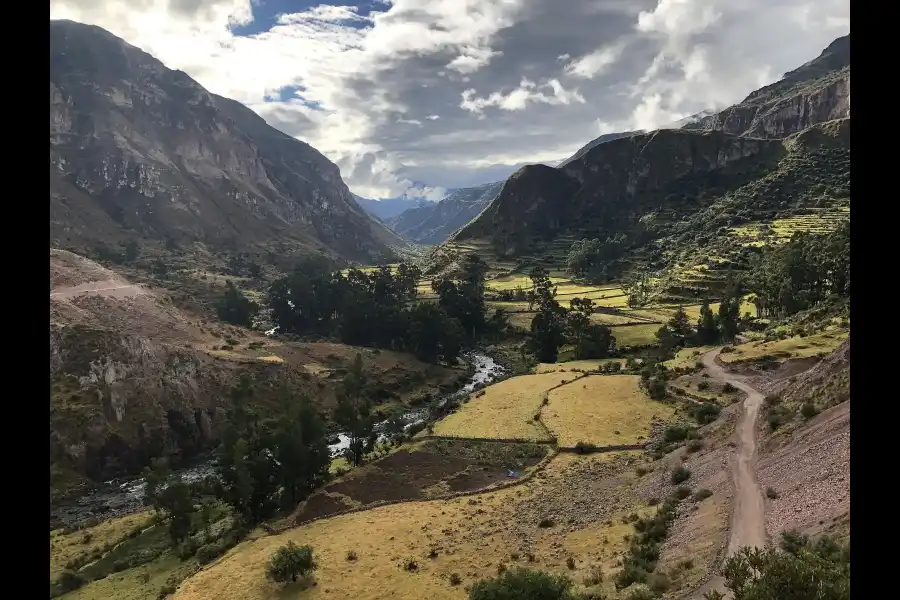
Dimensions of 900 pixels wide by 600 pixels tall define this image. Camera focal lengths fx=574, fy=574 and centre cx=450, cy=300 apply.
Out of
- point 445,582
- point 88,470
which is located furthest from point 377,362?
point 445,582

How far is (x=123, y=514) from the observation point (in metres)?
44.6

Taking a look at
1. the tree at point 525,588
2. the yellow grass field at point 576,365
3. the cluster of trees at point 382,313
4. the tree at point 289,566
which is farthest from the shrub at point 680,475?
the cluster of trees at point 382,313

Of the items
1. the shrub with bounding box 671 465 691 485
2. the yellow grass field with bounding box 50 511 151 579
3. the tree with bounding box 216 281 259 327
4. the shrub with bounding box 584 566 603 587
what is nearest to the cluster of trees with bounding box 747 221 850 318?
the shrub with bounding box 671 465 691 485

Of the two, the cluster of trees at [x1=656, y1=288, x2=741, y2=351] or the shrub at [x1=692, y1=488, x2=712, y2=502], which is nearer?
the shrub at [x1=692, y1=488, x2=712, y2=502]

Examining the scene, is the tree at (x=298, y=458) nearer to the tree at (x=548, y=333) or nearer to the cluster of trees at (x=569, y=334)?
the cluster of trees at (x=569, y=334)

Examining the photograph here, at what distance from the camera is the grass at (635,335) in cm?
8081

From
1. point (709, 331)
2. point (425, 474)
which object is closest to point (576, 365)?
point (709, 331)

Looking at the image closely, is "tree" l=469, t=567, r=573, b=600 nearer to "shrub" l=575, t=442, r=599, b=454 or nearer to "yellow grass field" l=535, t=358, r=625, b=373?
"shrub" l=575, t=442, r=599, b=454

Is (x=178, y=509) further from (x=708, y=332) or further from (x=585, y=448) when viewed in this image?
(x=708, y=332)

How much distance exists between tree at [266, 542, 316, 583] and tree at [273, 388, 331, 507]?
13.2 metres

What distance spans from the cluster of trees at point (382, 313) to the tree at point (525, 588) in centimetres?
6611

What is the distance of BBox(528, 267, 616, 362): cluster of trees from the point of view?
3140 inches
